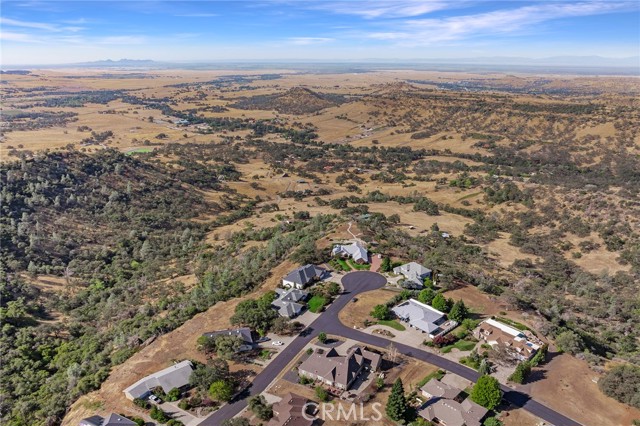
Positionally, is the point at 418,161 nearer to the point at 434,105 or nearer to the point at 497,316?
the point at 434,105

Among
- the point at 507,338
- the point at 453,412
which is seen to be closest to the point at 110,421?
the point at 453,412

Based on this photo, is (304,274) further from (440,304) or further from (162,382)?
(162,382)

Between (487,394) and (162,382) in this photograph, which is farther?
(162,382)

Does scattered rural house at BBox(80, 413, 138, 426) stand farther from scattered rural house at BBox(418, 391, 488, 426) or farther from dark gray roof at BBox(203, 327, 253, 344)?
scattered rural house at BBox(418, 391, 488, 426)

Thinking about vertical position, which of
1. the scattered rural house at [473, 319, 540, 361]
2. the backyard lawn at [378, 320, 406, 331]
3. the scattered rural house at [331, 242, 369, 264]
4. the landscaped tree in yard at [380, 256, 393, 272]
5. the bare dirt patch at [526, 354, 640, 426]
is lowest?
the bare dirt patch at [526, 354, 640, 426]

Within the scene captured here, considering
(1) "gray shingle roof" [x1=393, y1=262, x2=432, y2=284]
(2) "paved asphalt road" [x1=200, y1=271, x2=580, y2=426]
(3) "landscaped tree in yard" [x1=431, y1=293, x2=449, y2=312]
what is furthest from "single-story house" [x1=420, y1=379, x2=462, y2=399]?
(1) "gray shingle roof" [x1=393, y1=262, x2=432, y2=284]
